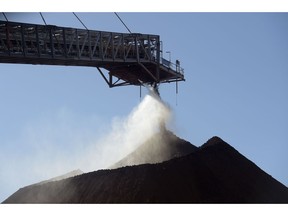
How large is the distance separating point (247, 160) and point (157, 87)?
7952 millimetres

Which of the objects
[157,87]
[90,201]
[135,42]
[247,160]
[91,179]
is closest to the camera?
[90,201]

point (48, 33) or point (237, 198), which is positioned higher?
point (48, 33)

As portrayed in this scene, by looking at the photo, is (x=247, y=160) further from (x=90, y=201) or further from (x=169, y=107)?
(x=90, y=201)

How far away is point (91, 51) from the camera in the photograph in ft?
77.7

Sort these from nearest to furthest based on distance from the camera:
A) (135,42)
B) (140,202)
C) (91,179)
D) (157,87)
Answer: (140,202) → (91,179) → (135,42) → (157,87)

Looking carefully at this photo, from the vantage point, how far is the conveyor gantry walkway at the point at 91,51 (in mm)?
20125

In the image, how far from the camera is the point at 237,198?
19516 millimetres

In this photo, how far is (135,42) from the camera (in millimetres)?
26422

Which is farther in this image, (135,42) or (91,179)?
(135,42)

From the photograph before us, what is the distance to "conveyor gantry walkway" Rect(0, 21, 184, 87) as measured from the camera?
66.0ft

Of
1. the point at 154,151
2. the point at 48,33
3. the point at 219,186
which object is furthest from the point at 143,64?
the point at 219,186

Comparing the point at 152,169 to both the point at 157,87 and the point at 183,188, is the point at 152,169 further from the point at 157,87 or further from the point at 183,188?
the point at 157,87

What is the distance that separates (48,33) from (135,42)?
6.54 meters

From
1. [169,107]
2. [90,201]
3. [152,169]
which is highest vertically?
[169,107]
